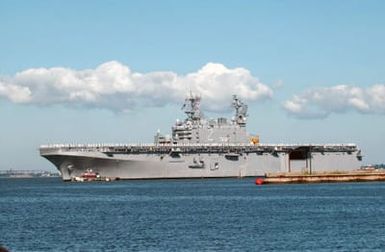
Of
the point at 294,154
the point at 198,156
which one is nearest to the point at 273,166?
the point at 294,154

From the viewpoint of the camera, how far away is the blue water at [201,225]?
1350 inches

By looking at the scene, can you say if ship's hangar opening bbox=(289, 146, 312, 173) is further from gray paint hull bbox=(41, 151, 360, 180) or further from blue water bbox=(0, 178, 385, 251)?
blue water bbox=(0, 178, 385, 251)

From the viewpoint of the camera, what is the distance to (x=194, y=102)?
121688 mm

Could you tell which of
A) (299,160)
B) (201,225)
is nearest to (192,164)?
(299,160)

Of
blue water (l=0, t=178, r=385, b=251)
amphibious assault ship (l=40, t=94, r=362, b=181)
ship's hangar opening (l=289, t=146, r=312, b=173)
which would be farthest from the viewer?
ship's hangar opening (l=289, t=146, r=312, b=173)

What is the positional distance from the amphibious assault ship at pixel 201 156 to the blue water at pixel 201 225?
4032cm

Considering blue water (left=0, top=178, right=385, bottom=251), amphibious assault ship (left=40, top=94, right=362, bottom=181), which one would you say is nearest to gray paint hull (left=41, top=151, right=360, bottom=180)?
amphibious assault ship (left=40, top=94, right=362, bottom=181)

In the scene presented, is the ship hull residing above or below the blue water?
above

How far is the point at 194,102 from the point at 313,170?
67.1 feet

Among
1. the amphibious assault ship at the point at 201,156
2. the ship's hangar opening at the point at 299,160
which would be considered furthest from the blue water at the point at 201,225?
the ship's hangar opening at the point at 299,160

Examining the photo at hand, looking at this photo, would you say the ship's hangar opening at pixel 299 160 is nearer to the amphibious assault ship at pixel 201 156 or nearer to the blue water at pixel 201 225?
the amphibious assault ship at pixel 201 156

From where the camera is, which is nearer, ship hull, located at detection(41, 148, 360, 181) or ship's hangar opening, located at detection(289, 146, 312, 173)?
ship hull, located at detection(41, 148, 360, 181)

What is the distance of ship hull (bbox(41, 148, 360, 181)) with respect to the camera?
4154 inches

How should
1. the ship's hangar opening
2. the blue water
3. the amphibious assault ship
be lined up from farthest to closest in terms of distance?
the ship's hangar opening, the amphibious assault ship, the blue water
